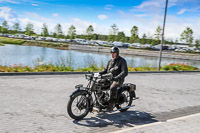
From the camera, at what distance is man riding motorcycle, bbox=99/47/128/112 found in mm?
5543

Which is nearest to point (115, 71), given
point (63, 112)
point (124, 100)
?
point (124, 100)

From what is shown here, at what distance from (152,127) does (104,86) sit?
1.54 meters

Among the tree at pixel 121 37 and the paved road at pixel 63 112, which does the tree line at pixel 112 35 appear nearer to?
the tree at pixel 121 37

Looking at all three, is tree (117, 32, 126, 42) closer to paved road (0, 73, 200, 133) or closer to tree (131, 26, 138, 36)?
tree (131, 26, 138, 36)

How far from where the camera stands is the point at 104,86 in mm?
5504

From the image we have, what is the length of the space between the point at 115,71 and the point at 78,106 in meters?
1.40

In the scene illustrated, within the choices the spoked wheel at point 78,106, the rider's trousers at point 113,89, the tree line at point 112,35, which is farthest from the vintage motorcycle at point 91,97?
the tree line at point 112,35

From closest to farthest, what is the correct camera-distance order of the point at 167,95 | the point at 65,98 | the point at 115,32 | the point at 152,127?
the point at 152,127, the point at 65,98, the point at 167,95, the point at 115,32

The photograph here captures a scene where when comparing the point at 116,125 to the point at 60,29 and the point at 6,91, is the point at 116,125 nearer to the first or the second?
the point at 6,91

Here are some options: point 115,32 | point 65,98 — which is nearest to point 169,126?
point 65,98

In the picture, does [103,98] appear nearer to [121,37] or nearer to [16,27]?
[121,37]

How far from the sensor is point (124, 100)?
6160mm

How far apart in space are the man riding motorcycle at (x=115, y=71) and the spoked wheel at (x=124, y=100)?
1.28 ft

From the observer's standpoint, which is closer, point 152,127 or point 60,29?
point 152,127
